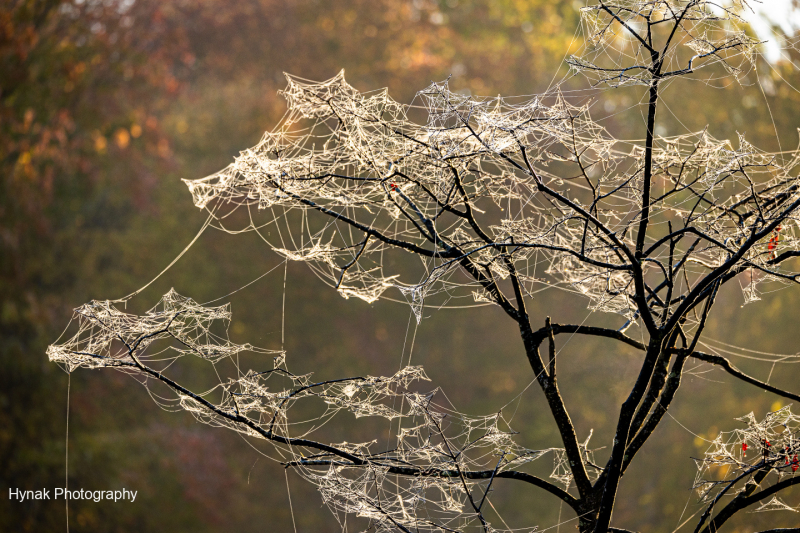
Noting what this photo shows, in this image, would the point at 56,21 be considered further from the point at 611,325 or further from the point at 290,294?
the point at 611,325

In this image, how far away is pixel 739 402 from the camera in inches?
262

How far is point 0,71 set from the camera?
22.0 feet

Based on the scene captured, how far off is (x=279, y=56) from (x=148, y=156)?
8.25 feet

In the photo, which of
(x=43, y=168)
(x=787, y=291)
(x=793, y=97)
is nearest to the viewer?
(x=793, y=97)

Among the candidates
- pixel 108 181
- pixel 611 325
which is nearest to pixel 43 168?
pixel 108 181

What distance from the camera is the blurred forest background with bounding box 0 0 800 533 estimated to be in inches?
265

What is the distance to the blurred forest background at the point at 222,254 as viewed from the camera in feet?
22.1

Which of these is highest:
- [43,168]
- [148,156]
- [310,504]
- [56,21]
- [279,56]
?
[279,56]

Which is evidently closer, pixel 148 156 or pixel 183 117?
pixel 148 156

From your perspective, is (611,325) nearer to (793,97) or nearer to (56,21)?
(793,97)

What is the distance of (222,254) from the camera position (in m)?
8.55

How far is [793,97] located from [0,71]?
328 inches

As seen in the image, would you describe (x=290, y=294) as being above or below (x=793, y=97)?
below

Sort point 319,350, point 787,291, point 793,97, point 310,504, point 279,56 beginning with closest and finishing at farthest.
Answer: point 793,97, point 787,291, point 310,504, point 319,350, point 279,56
